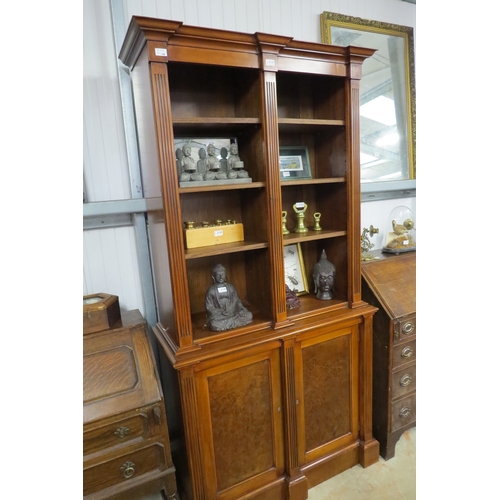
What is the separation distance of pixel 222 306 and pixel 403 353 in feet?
3.69

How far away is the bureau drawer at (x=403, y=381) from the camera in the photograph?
1.97 meters

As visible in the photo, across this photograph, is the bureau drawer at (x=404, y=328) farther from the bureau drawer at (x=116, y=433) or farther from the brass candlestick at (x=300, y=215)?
the bureau drawer at (x=116, y=433)

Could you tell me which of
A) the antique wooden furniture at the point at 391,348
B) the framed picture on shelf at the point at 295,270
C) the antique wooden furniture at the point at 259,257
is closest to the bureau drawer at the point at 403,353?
the antique wooden furniture at the point at 391,348

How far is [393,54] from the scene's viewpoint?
7.77 ft

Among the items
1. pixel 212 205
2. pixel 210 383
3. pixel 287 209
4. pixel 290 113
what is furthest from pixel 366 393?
pixel 290 113

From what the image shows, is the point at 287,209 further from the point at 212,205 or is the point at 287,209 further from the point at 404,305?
the point at 404,305

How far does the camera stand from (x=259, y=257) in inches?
67.3

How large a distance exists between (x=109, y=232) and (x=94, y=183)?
26cm

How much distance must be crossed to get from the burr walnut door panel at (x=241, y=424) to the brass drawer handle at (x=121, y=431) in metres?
0.31

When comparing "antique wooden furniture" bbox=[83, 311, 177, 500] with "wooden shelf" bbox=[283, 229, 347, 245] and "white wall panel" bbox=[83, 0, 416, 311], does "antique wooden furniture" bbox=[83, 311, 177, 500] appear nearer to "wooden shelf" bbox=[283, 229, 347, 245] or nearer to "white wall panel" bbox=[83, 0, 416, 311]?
"white wall panel" bbox=[83, 0, 416, 311]

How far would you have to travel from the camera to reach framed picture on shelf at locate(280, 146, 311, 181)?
74.8 inches

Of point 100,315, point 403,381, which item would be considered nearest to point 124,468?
point 100,315

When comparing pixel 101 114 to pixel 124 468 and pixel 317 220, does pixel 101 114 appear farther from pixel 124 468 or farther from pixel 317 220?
pixel 124 468

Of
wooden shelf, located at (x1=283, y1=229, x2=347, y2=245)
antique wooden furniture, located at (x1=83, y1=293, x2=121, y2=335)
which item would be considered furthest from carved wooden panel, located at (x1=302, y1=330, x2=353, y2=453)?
antique wooden furniture, located at (x1=83, y1=293, x2=121, y2=335)
